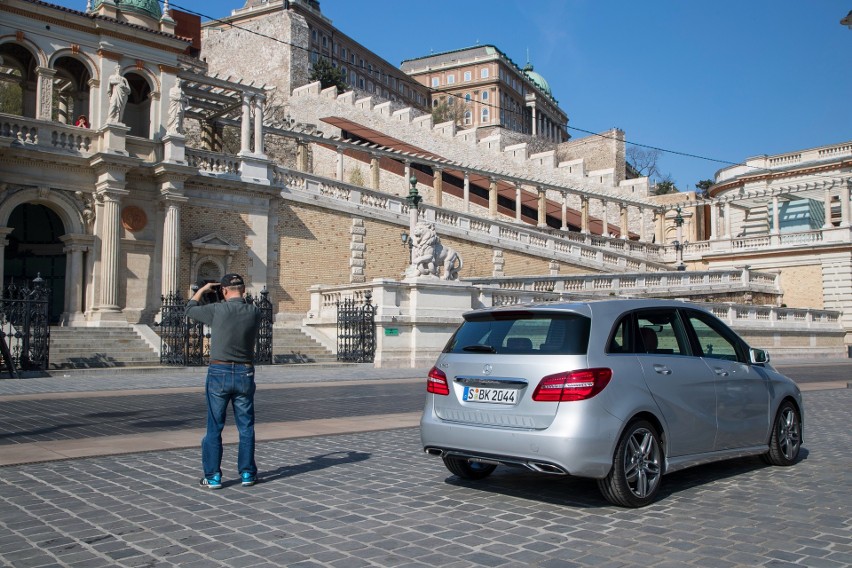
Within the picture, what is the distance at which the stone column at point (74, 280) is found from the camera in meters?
25.4

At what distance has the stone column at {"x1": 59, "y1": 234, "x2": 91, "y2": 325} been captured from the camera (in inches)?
1001

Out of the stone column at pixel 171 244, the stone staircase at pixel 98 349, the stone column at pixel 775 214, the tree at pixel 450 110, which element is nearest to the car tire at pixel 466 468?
the stone staircase at pixel 98 349

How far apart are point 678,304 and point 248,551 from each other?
4.36 meters

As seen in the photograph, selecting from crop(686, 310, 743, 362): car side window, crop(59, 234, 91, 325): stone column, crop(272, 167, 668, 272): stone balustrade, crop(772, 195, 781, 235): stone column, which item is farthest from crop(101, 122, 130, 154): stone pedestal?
crop(772, 195, 781, 235): stone column

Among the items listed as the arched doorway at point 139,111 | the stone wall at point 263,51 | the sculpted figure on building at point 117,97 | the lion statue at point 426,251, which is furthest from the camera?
the stone wall at point 263,51

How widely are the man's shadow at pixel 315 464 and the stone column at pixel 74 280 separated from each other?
66.1 feet

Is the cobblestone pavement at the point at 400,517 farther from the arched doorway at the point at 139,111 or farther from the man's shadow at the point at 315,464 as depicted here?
the arched doorway at the point at 139,111

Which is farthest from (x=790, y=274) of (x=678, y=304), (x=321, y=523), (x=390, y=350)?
(x=321, y=523)

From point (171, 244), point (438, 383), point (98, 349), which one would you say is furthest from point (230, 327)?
point (171, 244)

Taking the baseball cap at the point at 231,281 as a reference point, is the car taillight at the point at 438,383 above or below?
below

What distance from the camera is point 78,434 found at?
371 inches

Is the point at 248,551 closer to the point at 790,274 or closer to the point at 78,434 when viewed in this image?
the point at 78,434

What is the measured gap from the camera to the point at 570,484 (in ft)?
22.3

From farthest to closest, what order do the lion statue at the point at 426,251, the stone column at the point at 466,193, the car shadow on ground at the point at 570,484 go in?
Result: the stone column at the point at 466,193 → the lion statue at the point at 426,251 → the car shadow on ground at the point at 570,484
